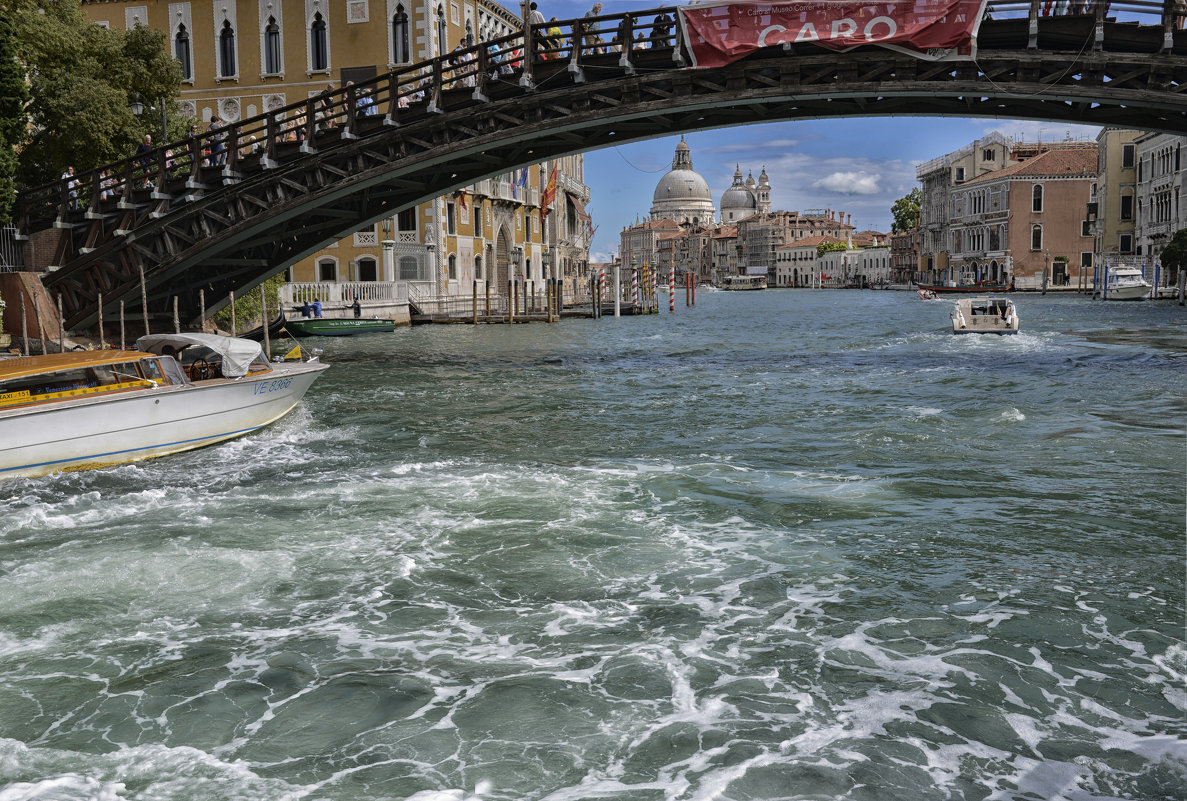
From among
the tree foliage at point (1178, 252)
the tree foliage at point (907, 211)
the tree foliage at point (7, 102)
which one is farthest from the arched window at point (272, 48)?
the tree foliage at point (907, 211)

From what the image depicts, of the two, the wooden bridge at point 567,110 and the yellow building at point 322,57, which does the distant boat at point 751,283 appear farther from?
the wooden bridge at point 567,110

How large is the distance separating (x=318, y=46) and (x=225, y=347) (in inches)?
1354

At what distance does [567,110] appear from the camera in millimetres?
21547

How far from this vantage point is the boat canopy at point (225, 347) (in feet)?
47.2

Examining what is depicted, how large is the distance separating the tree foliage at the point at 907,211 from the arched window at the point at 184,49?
111 m

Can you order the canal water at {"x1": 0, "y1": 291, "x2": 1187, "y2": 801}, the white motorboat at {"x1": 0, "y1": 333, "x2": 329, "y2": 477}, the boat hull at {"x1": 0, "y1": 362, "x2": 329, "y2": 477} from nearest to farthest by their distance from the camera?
the canal water at {"x1": 0, "y1": 291, "x2": 1187, "y2": 801} < the boat hull at {"x1": 0, "y1": 362, "x2": 329, "y2": 477} < the white motorboat at {"x1": 0, "y1": 333, "x2": 329, "y2": 477}

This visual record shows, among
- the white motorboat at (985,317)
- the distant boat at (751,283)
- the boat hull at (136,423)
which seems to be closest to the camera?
the boat hull at (136,423)

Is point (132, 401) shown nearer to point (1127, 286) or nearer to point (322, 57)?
point (322, 57)

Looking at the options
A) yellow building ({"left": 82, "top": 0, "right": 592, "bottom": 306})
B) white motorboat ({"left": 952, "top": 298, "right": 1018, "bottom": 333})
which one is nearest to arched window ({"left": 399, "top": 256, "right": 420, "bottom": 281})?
yellow building ({"left": 82, "top": 0, "right": 592, "bottom": 306})

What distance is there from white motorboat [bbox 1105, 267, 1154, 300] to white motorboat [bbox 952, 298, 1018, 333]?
30128mm

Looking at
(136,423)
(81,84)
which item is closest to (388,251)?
(81,84)

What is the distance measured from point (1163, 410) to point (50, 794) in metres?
15.5

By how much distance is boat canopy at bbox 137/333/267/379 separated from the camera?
14375mm

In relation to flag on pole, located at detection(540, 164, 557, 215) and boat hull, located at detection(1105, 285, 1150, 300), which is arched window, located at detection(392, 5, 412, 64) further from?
boat hull, located at detection(1105, 285, 1150, 300)
